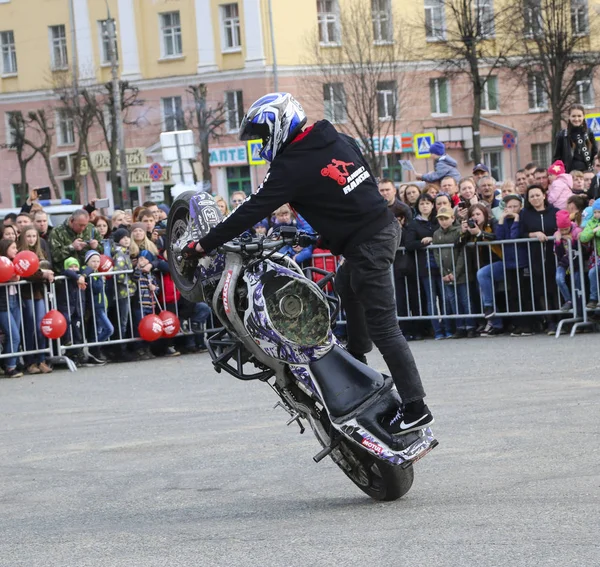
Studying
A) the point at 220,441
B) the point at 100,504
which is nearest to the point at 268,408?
the point at 220,441

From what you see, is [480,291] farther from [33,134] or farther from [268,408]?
[33,134]

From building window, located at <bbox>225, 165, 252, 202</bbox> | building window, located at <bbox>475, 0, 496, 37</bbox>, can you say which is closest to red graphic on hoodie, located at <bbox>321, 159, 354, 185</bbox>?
building window, located at <bbox>475, 0, 496, 37</bbox>

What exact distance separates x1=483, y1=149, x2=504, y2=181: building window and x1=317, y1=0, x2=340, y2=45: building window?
28.0ft

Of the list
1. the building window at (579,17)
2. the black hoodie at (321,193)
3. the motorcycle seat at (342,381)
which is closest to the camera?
the black hoodie at (321,193)

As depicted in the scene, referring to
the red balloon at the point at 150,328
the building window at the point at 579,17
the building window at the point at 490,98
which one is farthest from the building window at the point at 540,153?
the red balloon at the point at 150,328

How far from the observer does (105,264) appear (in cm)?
1581

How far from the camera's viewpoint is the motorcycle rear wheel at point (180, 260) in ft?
23.6

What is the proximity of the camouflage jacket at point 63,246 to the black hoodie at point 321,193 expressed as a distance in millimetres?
9065

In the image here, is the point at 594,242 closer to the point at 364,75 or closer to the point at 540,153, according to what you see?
the point at 364,75

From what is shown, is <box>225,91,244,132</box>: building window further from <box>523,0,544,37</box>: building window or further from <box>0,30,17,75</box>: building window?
<box>523,0,544,37</box>: building window

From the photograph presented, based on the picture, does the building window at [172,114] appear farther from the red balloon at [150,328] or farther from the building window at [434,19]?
the red balloon at [150,328]

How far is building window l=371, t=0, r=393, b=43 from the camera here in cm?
5247

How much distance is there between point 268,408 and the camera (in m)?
10.7

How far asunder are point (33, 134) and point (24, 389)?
4764 cm
